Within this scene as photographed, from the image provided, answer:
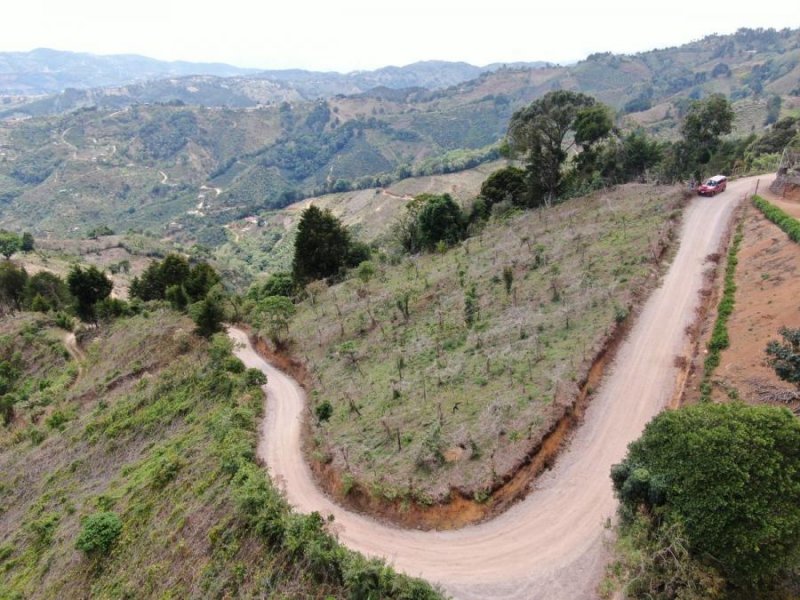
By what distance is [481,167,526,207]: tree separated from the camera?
176 feet

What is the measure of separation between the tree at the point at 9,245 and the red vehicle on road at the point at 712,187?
98135 millimetres

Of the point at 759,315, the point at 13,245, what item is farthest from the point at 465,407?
the point at 13,245

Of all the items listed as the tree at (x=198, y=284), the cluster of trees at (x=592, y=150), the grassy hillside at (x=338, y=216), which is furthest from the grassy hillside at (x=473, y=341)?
the grassy hillside at (x=338, y=216)

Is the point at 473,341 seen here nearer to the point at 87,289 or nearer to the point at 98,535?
the point at 98,535

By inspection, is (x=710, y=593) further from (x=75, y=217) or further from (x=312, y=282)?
(x=75, y=217)

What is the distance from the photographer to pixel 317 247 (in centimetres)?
4831

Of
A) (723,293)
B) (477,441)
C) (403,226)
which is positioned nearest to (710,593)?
(477,441)

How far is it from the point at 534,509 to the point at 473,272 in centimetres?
2156

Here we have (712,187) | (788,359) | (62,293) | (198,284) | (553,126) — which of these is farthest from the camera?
(62,293)

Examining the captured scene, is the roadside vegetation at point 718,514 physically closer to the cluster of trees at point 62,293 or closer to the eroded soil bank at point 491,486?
the eroded soil bank at point 491,486

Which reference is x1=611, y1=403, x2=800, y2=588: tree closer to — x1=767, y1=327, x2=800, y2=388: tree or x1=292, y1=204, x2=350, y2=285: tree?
x1=767, y1=327, x2=800, y2=388: tree

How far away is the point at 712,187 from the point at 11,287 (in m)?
71.7

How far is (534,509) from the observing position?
16594 millimetres

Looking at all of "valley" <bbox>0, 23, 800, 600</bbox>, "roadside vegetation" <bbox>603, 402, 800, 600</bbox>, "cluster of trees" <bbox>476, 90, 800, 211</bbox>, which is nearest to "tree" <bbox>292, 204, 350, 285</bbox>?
"valley" <bbox>0, 23, 800, 600</bbox>
